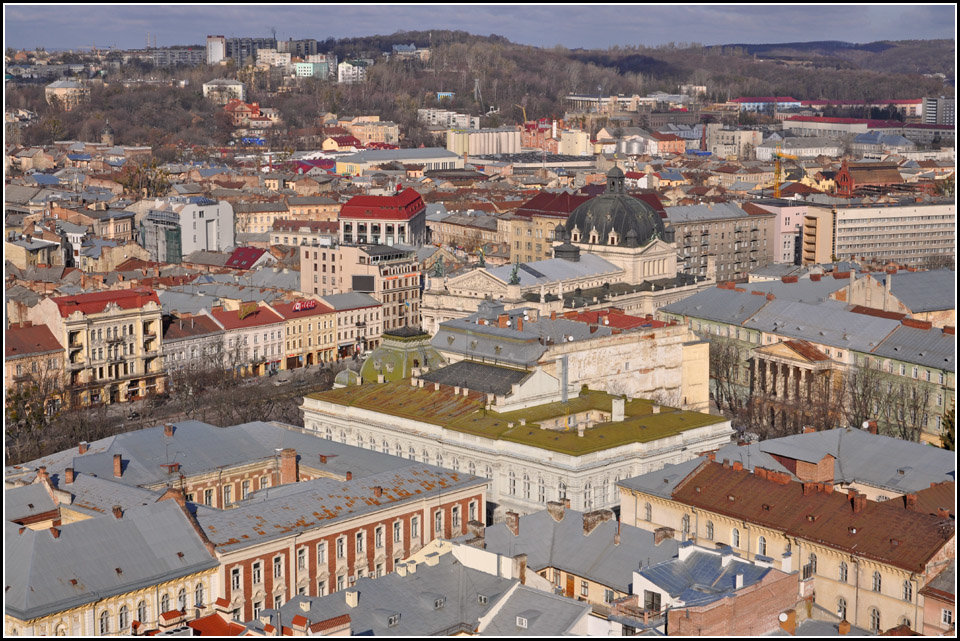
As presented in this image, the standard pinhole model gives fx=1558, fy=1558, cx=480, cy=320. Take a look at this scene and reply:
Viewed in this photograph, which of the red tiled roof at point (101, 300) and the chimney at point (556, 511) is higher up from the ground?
the red tiled roof at point (101, 300)

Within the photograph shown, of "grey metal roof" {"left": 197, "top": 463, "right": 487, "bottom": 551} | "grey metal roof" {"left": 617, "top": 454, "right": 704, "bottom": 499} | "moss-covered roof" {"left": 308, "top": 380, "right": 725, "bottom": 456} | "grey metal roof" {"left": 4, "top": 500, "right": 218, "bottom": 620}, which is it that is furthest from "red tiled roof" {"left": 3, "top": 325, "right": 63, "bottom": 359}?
"grey metal roof" {"left": 617, "top": 454, "right": 704, "bottom": 499}

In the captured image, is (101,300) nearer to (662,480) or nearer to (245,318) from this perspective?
(245,318)

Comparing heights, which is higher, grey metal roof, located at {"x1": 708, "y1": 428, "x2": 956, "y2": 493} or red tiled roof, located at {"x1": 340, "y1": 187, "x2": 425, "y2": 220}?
red tiled roof, located at {"x1": 340, "y1": 187, "x2": 425, "y2": 220}

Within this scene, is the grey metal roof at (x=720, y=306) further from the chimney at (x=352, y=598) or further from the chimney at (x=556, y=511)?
the chimney at (x=352, y=598)

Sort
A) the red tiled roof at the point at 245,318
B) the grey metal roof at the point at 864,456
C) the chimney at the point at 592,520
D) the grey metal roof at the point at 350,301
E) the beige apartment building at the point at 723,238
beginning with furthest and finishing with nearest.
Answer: the beige apartment building at the point at 723,238 < the grey metal roof at the point at 350,301 < the red tiled roof at the point at 245,318 < the grey metal roof at the point at 864,456 < the chimney at the point at 592,520

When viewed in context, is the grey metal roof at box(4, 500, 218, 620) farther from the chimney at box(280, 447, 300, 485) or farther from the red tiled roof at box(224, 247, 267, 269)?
the red tiled roof at box(224, 247, 267, 269)


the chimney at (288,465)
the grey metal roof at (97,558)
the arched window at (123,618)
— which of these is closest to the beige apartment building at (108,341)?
the chimney at (288,465)

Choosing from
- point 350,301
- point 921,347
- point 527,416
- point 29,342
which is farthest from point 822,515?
point 350,301
